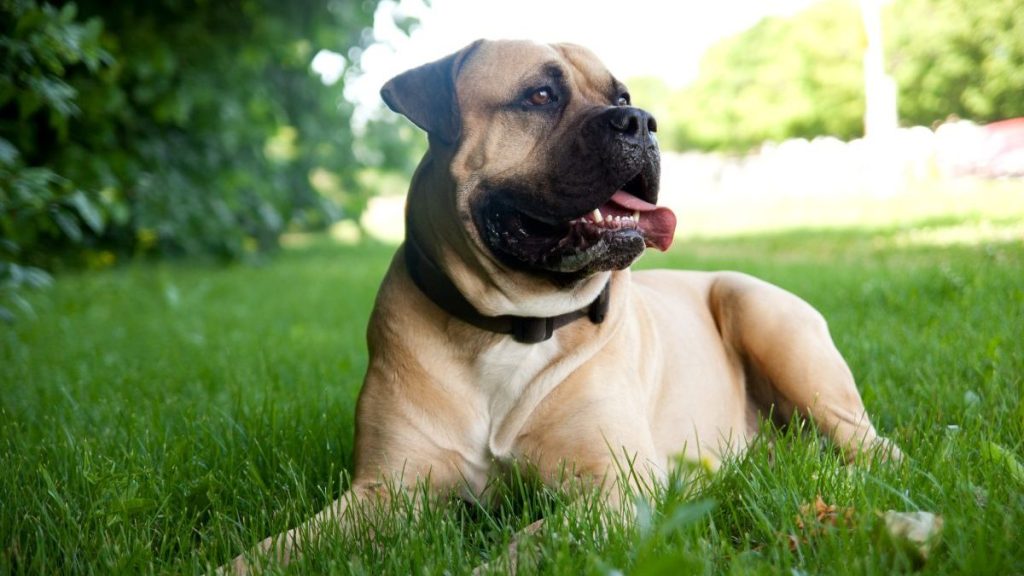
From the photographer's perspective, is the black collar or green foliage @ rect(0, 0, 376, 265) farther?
green foliage @ rect(0, 0, 376, 265)

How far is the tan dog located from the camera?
8.50ft

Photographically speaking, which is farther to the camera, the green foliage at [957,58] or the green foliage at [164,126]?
the green foliage at [957,58]

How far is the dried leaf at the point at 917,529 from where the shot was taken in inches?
69.1

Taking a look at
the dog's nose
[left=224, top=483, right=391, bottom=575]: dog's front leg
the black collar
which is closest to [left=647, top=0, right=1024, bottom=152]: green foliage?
the dog's nose

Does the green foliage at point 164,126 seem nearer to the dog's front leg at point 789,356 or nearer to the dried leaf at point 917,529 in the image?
the dog's front leg at point 789,356

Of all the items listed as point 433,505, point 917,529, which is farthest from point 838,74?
point 917,529

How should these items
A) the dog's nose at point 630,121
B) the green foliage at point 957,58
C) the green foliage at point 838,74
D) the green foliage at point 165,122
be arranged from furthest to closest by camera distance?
the green foliage at point 838,74
the green foliage at point 957,58
the green foliage at point 165,122
the dog's nose at point 630,121

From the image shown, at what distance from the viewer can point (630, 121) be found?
8.50 feet

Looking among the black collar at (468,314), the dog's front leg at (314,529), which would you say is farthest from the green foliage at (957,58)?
the dog's front leg at (314,529)

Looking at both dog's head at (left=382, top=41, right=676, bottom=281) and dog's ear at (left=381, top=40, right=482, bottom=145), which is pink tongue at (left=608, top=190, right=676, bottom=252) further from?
dog's ear at (left=381, top=40, right=482, bottom=145)

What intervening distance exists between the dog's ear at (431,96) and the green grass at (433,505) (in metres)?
1.09

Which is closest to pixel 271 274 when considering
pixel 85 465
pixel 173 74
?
pixel 173 74

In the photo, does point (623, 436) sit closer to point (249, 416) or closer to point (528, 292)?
point (528, 292)

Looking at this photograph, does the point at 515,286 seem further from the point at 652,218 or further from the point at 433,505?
the point at 433,505
